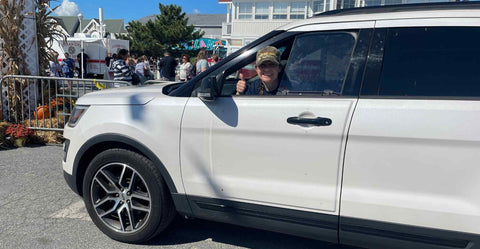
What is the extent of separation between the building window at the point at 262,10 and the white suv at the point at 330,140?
32.4 metres

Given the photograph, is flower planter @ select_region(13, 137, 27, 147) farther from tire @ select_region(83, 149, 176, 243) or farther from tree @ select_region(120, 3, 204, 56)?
tree @ select_region(120, 3, 204, 56)

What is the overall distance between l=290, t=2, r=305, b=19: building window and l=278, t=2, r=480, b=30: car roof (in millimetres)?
31727

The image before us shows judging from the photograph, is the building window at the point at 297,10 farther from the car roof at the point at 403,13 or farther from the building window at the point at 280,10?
the car roof at the point at 403,13

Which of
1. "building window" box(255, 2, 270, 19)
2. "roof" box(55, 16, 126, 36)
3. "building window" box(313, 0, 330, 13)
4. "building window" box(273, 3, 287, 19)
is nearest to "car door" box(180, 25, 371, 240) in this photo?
"building window" box(313, 0, 330, 13)

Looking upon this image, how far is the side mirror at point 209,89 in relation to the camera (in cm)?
259

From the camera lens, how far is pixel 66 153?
3248 millimetres

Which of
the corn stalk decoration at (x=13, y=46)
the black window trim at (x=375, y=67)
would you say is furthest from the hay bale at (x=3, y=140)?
the black window trim at (x=375, y=67)

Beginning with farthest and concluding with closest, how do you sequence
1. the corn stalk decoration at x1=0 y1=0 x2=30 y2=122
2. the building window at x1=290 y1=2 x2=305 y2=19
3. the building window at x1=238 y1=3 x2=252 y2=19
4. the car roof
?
1. the building window at x1=238 y1=3 x2=252 y2=19
2. the building window at x1=290 y1=2 x2=305 y2=19
3. the corn stalk decoration at x1=0 y1=0 x2=30 y2=122
4. the car roof

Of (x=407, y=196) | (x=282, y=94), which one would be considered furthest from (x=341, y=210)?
(x=282, y=94)

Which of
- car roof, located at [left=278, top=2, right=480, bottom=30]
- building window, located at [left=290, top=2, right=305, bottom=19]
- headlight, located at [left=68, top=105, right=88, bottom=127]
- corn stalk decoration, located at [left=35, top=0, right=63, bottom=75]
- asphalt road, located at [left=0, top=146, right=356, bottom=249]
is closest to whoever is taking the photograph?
car roof, located at [left=278, top=2, right=480, bottom=30]

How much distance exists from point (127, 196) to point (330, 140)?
5.78 ft

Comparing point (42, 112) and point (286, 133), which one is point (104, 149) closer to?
point (286, 133)

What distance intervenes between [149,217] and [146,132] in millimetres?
713

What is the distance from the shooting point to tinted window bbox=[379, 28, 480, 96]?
2.15m
